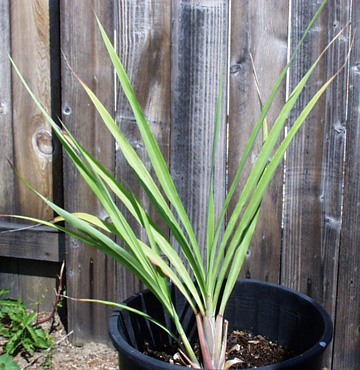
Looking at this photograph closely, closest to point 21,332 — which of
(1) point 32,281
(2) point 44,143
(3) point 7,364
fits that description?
(3) point 7,364

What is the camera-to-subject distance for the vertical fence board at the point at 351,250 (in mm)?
1501

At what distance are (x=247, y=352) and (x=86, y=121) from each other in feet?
3.23

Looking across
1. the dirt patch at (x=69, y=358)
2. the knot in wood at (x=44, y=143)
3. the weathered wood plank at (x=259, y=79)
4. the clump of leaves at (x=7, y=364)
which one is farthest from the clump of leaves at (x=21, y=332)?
the weathered wood plank at (x=259, y=79)

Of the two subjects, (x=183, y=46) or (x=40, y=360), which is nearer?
(x=183, y=46)

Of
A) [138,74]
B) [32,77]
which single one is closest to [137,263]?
[138,74]

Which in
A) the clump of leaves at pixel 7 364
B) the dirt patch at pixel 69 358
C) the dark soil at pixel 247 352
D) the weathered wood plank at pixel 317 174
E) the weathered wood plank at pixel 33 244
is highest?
the weathered wood plank at pixel 317 174

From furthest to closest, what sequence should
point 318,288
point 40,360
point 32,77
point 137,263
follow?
point 32,77 < point 40,360 < point 318,288 < point 137,263

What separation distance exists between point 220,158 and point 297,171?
27 centimetres

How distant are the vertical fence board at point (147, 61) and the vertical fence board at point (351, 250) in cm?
62

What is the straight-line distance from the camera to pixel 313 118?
5.04 ft

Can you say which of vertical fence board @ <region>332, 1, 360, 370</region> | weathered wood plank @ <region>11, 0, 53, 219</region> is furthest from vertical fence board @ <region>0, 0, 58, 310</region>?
vertical fence board @ <region>332, 1, 360, 370</region>

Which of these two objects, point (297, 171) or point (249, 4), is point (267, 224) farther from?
point (249, 4)

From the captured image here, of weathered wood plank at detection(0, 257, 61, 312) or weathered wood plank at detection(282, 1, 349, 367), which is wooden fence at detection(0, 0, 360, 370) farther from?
weathered wood plank at detection(0, 257, 61, 312)

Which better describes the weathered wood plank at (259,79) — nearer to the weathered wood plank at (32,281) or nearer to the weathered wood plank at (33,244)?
the weathered wood plank at (33,244)
